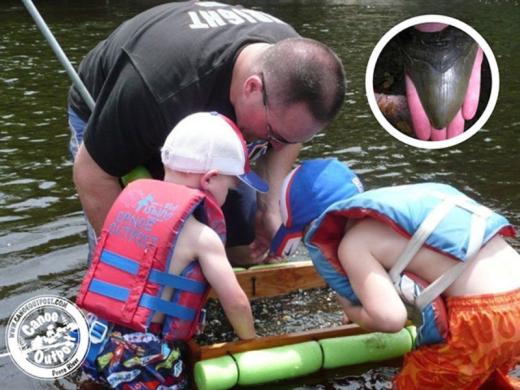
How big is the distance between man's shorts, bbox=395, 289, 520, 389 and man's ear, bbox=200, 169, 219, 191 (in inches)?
42.9

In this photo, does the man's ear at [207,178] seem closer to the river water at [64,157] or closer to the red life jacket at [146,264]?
the red life jacket at [146,264]

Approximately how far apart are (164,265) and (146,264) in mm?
72

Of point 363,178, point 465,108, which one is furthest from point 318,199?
point 363,178

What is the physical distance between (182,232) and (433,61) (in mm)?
1257

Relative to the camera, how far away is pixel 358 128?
7.83 m

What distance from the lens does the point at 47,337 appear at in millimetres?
3809

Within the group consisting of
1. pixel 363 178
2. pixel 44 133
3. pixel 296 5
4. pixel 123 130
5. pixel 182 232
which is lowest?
pixel 296 5

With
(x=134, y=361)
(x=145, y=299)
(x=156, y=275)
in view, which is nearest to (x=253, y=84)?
(x=156, y=275)

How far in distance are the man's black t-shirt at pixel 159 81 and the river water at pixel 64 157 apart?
109 cm

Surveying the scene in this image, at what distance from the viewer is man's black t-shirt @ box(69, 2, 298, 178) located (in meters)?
3.40

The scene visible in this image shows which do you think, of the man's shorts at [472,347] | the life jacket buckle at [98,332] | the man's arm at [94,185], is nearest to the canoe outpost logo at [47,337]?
the life jacket buckle at [98,332]

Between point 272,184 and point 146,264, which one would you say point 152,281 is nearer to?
point 146,264

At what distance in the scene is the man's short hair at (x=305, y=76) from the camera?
3184 millimetres

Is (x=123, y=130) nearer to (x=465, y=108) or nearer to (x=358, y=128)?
(x=465, y=108)
